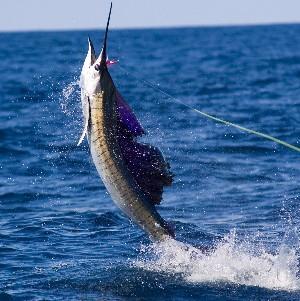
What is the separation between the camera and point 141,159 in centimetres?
855

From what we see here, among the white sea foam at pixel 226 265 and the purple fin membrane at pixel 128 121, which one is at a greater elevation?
the purple fin membrane at pixel 128 121

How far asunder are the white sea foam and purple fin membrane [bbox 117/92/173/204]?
0.53 meters

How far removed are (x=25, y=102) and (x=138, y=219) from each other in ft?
56.8

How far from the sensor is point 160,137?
1758 cm

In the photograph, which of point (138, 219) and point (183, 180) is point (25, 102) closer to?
point (183, 180)

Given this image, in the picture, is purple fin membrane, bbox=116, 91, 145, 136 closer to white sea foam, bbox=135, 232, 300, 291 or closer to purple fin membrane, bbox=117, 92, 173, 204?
purple fin membrane, bbox=117, 92, 173, 204

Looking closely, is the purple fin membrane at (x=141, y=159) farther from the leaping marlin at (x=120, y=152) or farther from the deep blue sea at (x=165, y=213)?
the deep blue sea at (x=165, y=213)

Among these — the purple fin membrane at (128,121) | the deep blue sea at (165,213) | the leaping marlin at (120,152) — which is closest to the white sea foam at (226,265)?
the deep blue sea at (165,213)

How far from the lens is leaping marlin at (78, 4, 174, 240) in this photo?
8.06 m

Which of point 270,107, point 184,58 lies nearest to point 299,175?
point 270,107

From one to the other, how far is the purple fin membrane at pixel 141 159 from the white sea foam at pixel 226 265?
1.73 feet

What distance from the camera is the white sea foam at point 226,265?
8.95 m

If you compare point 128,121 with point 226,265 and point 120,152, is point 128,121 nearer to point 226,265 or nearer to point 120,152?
point 120,152

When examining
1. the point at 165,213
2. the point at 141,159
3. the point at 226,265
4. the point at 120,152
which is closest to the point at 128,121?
the point at 120,152
